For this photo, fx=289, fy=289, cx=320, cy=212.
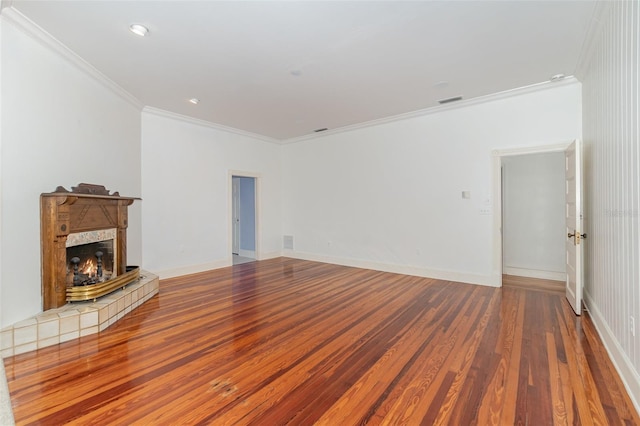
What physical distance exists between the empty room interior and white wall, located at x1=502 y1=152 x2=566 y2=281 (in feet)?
0.11

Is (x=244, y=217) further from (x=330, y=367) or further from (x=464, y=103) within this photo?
(x=330, y=367)

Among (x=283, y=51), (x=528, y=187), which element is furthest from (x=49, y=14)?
(x=528, y=187)

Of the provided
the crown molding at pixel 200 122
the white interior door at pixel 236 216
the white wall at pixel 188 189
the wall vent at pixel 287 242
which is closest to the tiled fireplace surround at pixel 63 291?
the white wall at pixel 188 189

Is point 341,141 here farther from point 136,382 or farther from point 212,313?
point 136,382

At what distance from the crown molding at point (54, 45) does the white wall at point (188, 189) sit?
1089mm

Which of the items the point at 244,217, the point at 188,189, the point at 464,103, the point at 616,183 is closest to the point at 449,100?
the point at 464,103

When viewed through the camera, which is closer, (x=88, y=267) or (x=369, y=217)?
(x=88, y=267)

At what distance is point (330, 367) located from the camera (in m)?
2.35

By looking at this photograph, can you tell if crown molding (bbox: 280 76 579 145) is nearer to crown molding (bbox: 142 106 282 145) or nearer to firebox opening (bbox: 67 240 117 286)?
crown molding (bbox: 142 106 282 145)

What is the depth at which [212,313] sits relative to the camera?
3570 mm

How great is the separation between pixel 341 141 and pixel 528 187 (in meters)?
3.76

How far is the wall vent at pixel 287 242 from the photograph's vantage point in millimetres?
7555

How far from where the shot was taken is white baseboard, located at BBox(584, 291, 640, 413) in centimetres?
191

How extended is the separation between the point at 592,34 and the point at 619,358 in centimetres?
306
